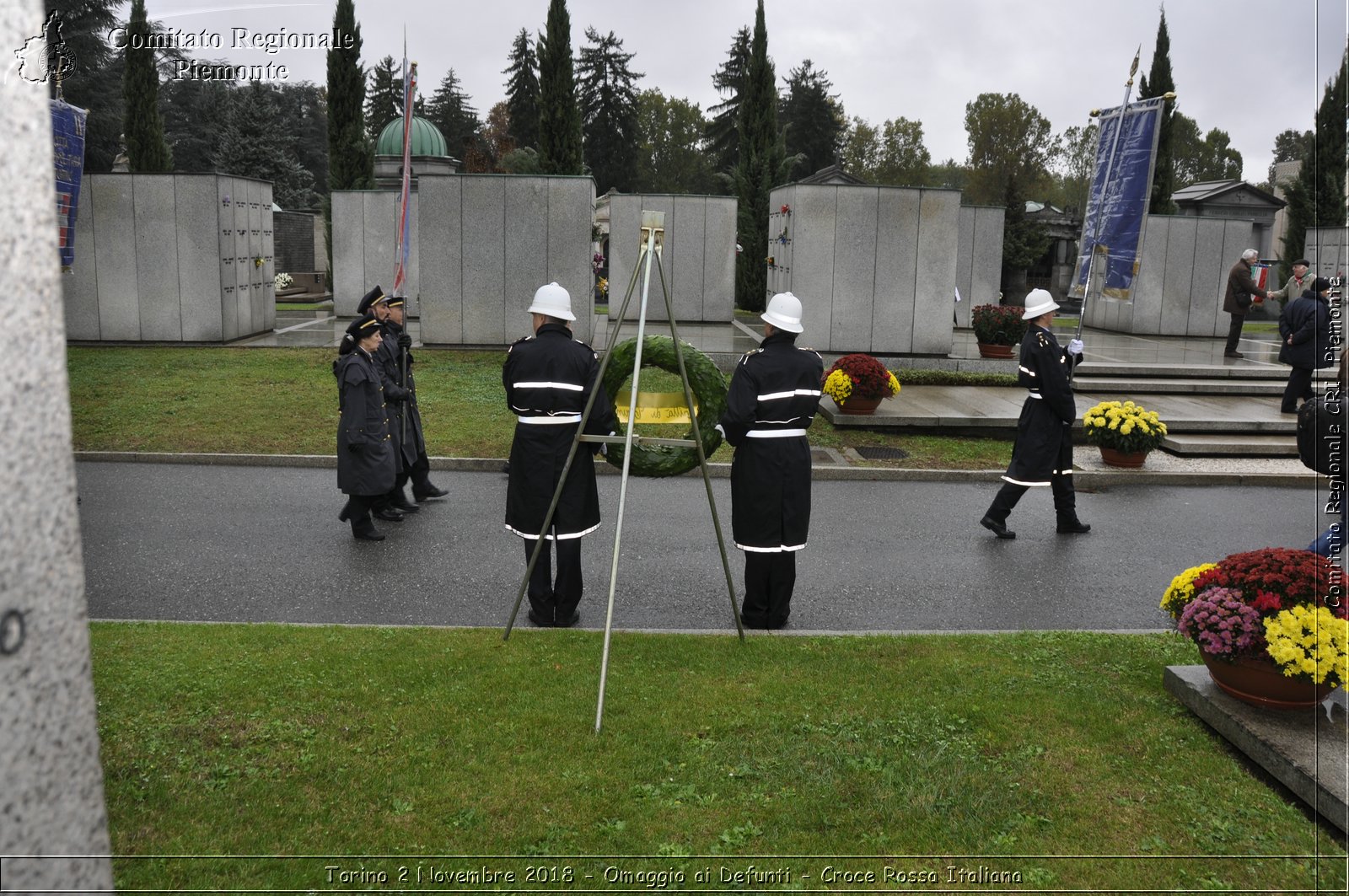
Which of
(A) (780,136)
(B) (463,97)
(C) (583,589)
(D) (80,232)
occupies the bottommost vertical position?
(C) (583,589)

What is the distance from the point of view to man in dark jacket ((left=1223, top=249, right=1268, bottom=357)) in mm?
19703

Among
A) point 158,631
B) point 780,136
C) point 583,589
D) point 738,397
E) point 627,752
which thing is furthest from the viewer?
point 780,136

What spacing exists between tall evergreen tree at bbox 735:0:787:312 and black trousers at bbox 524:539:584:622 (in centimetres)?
2624

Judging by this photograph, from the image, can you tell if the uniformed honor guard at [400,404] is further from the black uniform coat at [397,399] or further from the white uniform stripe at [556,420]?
the white uniform stripe at [556,420]

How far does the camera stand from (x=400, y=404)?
10258 mm

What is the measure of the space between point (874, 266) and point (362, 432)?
1239 cm

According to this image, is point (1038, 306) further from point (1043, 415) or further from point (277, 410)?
point (277, 410)

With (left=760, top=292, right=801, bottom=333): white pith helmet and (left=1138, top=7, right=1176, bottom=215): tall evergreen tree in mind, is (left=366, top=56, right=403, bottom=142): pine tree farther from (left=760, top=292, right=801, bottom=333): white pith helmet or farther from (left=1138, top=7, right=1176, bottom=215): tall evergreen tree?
(left=760, top=292, right=801, bottom=333): white pith helmet

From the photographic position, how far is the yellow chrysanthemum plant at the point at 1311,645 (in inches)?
189

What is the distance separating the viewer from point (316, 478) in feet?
38.5

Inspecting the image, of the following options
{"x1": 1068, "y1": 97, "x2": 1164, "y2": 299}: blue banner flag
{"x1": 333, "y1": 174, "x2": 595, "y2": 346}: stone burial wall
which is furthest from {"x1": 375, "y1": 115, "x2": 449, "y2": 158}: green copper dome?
{"x1": 1068, "y1": 97, "x2": 1164, "y2": 299}: blue banner flag

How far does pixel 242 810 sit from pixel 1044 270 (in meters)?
46.9

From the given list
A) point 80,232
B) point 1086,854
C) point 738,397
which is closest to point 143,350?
point 80,232

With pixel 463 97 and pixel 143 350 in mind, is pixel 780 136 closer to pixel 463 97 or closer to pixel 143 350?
pixel 143 350
